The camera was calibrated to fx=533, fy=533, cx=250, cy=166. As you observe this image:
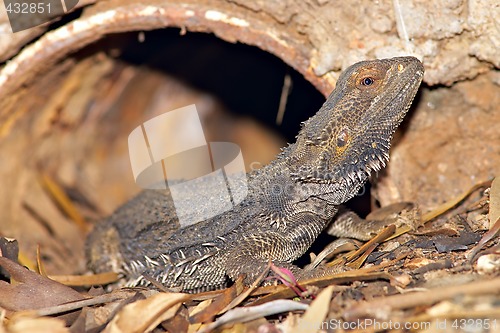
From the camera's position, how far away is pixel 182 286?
410 centimetres

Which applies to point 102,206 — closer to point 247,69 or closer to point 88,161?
point 88,161

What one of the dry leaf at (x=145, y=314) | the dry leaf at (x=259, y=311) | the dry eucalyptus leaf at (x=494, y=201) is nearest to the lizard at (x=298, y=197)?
the dry leaf at (x=259, y=311)

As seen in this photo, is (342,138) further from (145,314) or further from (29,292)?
(29,292)

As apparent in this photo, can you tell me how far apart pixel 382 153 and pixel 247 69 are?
154 inches

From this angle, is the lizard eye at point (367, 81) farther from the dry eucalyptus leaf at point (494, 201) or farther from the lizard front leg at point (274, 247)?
the dry eucalyptus leaf at point (494, 201)

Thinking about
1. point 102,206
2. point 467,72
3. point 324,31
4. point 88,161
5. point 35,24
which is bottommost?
point 102,206

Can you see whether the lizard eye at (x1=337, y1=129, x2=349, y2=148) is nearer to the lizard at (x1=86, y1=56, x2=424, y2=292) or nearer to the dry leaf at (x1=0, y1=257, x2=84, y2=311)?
the lizard at (x1=86, y1=56, x2=424, y2=292)

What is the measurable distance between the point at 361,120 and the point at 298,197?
2.42 feet

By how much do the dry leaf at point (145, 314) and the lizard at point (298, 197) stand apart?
58 cm

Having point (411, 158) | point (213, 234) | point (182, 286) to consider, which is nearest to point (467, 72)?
point (411, 158)

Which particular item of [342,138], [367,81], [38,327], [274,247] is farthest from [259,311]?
[367,81]

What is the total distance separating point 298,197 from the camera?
4.00m

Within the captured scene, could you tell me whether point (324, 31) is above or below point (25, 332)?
above

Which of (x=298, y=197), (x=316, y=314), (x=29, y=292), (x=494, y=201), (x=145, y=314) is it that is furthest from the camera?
(x=298, y=197)
